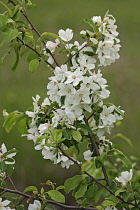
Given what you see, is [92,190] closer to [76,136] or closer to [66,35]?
[76,136]

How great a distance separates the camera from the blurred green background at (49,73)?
3834 mm

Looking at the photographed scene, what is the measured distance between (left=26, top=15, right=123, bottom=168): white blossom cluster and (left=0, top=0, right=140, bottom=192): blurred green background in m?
0.74

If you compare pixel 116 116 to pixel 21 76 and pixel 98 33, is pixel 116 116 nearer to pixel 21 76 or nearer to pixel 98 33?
pixel 98 33

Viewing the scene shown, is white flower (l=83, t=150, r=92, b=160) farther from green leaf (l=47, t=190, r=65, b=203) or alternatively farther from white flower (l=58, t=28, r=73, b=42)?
white flower (l=58, t=28, r=73, b=42)

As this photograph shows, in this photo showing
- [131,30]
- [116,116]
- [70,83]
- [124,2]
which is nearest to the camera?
[70,83]

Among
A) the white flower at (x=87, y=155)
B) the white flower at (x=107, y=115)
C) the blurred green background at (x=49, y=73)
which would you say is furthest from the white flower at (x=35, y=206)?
the blurred green background at (x=49, y=73)

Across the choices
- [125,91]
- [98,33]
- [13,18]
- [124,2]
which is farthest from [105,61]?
[124,2]

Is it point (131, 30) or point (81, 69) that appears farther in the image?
point (131, 30)

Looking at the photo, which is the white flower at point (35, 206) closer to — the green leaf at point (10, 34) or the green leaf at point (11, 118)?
the green leaf at point (11, 118)

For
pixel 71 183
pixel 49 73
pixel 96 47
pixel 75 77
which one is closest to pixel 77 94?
pixel 75 77

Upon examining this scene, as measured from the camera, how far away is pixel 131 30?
6344mm

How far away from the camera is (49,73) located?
5305 millimetres

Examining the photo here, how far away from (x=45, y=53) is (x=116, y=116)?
337mm

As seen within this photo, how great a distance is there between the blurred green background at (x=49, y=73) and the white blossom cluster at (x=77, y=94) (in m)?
0.74
